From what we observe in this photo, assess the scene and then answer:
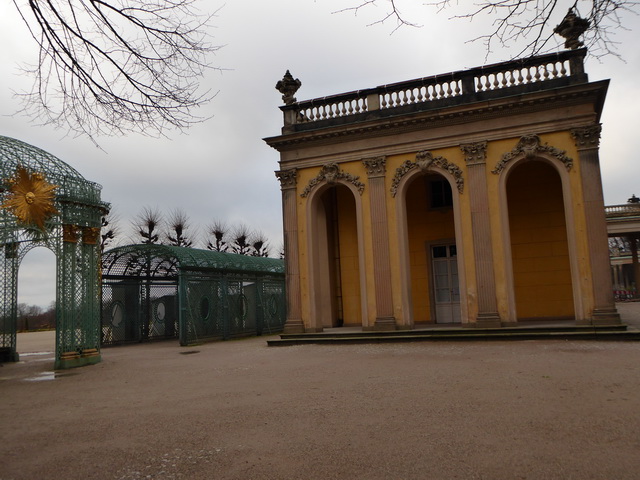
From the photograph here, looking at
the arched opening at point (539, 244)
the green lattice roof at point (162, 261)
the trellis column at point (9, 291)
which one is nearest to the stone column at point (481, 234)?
the arched opening at point (539, 244)

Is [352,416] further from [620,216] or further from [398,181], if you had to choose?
[620,216]

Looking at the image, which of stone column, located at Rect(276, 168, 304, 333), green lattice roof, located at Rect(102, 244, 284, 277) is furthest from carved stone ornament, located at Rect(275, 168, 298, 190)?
green lattice roof, located at Rect(102, 244, 284, 277)

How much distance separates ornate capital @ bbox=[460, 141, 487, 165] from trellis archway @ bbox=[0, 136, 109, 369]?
9.61 metres

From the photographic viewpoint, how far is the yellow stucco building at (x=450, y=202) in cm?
1380

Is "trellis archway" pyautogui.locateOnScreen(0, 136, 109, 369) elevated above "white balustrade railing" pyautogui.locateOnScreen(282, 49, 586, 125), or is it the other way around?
"white balustrade railing" pyautogui.locateOnScreen(282, 49, 586, 125)

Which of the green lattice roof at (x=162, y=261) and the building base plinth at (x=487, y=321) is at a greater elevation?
the green lattice roof at (x=162, y=261)

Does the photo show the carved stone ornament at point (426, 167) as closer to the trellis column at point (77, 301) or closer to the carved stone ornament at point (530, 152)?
the carved stone ornament at point (530, 152)

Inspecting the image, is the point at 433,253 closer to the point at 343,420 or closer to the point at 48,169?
the point at 48,169

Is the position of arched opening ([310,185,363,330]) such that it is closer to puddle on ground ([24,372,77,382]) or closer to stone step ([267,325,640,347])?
stone step ([267,325,640,347])

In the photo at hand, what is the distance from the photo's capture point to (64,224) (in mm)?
12062

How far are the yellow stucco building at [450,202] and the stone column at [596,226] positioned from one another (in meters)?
0.03

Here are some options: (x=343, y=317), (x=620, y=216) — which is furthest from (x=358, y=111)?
(x=620, y=216)

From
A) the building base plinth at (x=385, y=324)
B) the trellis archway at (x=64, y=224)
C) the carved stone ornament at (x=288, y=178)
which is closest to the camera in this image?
the trellis archway at (x=64, y=224)

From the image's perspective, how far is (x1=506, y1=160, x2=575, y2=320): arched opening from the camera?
51.4 ft
